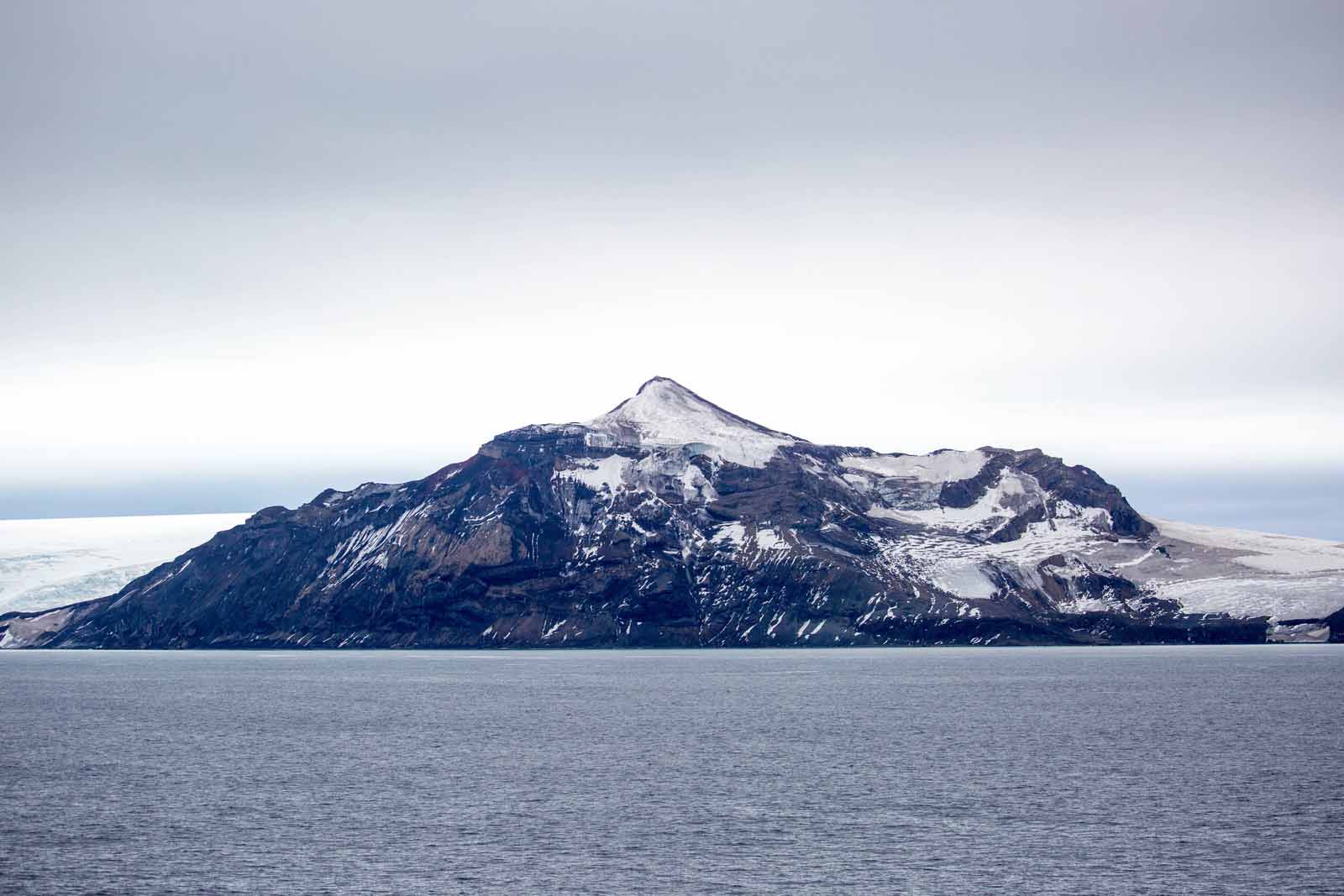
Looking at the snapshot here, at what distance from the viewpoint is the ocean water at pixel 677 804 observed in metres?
67.6

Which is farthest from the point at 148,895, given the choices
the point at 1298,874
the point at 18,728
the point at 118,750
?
the point at 18,728

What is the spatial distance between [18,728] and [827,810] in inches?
3798

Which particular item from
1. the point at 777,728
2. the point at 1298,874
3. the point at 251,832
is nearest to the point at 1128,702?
the point at 777,728

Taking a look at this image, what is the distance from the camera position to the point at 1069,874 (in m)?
67.5

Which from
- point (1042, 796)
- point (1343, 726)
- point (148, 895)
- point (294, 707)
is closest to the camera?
point (148, 895)

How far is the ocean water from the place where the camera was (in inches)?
2660

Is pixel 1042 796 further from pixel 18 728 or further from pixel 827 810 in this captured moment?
pixel 18 728

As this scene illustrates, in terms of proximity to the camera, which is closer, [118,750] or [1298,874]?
[1298,874]

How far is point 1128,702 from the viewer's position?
182250mm

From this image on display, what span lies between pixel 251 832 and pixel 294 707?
101 m

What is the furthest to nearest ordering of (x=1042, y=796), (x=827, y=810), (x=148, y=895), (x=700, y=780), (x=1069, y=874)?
(x=700, y=780) < (x=1042, y=796) < (x=827, y=810) < (x=1069, y=874) < (x=148, y=895)

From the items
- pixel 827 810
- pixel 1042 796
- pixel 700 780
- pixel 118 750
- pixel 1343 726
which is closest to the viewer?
pixel 827 810

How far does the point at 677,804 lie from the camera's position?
292ft

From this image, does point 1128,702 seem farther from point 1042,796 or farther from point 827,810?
point 827,810
